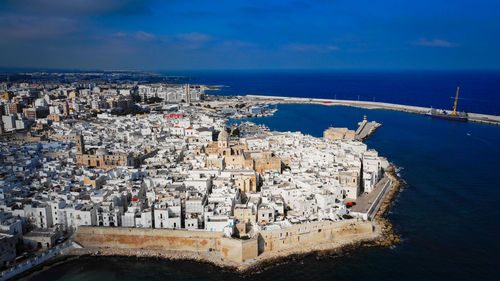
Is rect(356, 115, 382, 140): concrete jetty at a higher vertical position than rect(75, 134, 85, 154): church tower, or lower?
lower

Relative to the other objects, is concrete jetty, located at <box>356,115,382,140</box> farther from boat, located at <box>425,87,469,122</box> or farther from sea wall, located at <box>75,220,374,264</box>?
sea wall, located at <box>75,220,374,264</box>

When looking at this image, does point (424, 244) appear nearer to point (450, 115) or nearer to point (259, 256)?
point (259, 256)

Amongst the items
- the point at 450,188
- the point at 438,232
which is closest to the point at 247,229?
the point at 438,232

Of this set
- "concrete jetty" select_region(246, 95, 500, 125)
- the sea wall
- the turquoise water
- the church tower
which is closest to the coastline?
the sea wall

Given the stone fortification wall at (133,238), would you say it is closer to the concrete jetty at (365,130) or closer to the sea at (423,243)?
the sea at (423,243)

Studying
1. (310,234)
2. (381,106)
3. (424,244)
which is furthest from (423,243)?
(381,106)

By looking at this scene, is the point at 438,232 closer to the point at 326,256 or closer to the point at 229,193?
the point at 326,256

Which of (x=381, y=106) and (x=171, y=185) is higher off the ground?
(x=381, y=106)

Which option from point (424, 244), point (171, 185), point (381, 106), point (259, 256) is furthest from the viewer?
point (381, 106)
